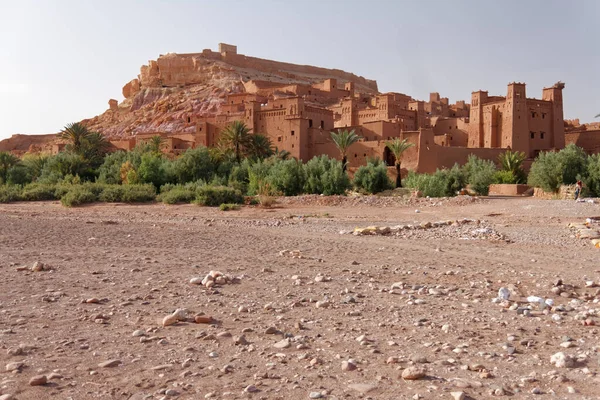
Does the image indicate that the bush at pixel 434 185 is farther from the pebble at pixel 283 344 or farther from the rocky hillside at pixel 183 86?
the rocky hillside at pixel 183 86

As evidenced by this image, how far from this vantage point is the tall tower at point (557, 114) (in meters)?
36.9

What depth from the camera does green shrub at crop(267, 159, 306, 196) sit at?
26.6 metres

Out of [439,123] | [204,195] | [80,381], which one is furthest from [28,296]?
[439,123]

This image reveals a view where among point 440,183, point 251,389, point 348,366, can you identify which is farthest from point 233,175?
point 251,389

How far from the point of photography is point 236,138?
32875 millimetres

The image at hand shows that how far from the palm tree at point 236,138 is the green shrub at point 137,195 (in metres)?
8.29

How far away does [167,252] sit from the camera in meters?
9.39

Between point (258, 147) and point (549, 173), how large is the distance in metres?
16.9

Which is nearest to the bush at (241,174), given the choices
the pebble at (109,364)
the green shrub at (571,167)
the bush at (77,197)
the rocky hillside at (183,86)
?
the bush at (77,197)

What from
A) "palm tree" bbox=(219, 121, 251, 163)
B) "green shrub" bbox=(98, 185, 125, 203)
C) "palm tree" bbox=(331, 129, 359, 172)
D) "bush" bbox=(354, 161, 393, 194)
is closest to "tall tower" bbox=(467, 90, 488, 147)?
"palm tree" bbox=(331, 129, 359, 172)

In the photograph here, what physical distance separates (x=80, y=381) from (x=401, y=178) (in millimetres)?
28302

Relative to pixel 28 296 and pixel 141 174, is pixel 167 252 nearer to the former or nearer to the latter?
pixel 28 296

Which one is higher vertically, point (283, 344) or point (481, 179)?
point (481, 179)

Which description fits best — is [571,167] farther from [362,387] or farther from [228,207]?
[362,387]
